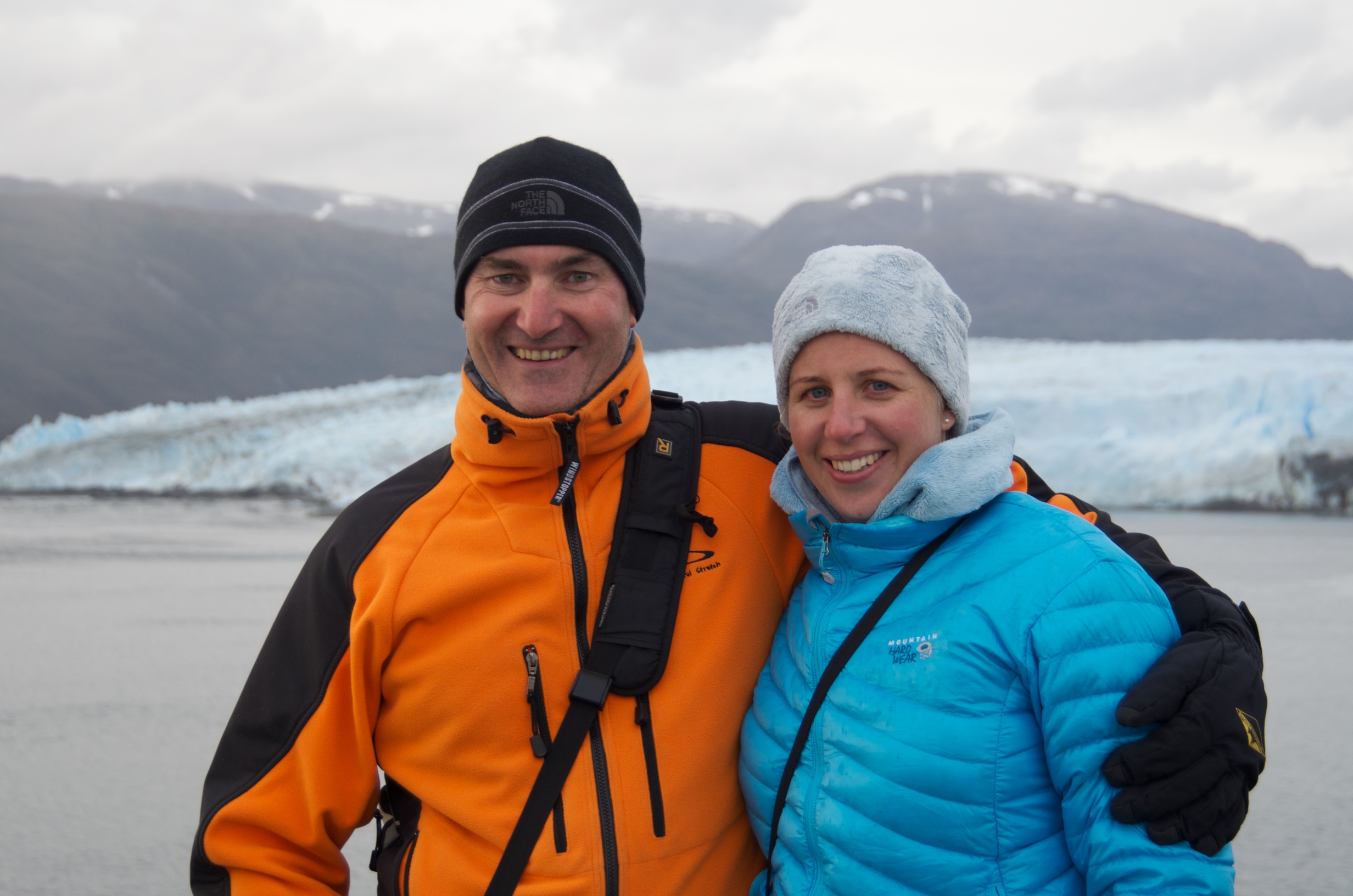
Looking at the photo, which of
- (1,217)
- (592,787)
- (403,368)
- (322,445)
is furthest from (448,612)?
(1,217)

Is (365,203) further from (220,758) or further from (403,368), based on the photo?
(220,758)

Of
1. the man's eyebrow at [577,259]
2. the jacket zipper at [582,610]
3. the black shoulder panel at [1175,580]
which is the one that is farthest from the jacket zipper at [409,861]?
the black shoulder panel at [1175,580]

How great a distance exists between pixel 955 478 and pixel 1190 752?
0.38 metres

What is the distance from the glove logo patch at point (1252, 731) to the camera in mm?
973

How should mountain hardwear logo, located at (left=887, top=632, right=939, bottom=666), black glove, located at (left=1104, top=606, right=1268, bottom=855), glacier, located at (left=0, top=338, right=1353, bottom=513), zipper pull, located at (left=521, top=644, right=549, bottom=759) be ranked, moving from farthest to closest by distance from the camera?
1. glacier, located at (left=0, top=338, right=1353, bottom=513)
2. zipper pull, located at (left=521, top=644, right=549, bottom=759)
3. mountain hardwear logo, located at (left=887, top=632, right=939, bottom=666)
4. black glove, located at (left=1104, top=606, right=1268, bottom=855)

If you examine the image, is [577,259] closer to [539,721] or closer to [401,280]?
[539,721]

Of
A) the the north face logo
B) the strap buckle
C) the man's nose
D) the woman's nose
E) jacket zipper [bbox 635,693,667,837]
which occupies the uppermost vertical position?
the the north face logo

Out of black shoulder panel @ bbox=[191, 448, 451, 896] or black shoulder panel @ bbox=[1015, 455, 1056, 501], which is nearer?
black shoulder panel @ bbox=[191, 448, 451, 896]

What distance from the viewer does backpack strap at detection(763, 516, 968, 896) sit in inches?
45.1

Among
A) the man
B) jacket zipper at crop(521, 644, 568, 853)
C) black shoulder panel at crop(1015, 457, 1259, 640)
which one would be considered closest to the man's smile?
the man

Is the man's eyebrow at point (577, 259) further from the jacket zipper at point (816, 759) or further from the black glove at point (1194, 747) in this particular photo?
the black glove at point (1194, 747)

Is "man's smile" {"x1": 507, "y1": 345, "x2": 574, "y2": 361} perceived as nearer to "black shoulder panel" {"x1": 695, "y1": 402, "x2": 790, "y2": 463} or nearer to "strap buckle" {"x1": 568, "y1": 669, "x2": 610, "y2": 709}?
"black shoulder panel" {"x1": 695, "y1": 402, "x2": 790, "y2": 463}

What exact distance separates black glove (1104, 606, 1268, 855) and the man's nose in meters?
0.83

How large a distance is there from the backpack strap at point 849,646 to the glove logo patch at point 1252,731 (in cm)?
36
